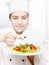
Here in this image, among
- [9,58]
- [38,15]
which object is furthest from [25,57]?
[38,15]

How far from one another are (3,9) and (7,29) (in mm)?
117

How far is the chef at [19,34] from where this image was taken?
90 cm

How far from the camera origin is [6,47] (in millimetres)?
902

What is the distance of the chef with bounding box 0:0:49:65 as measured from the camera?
904 millimetres

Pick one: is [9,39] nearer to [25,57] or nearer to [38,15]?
[25,57]

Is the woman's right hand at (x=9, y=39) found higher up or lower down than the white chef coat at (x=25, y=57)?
higher up

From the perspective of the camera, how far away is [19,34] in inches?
37.2

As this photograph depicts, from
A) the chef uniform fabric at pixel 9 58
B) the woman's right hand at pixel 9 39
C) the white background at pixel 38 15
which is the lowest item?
the chef uniform fabric at pixel 9 58

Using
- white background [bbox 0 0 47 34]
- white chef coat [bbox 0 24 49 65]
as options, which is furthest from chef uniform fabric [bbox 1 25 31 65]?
white background [bbox 0 0 47 34]

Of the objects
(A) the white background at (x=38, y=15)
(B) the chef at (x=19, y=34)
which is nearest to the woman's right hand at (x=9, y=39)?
(B) the chef at (x=19, y=34)

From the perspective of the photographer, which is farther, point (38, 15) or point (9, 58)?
point (38, 15)

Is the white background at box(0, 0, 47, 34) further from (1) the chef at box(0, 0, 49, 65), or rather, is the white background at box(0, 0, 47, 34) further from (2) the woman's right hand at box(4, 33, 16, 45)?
(2) the woman's right hand at box(4, 33, 16, 45)

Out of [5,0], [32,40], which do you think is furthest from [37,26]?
[5,0]

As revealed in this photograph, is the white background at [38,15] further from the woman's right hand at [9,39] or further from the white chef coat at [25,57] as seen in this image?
the woman's right hand at [9,39]
